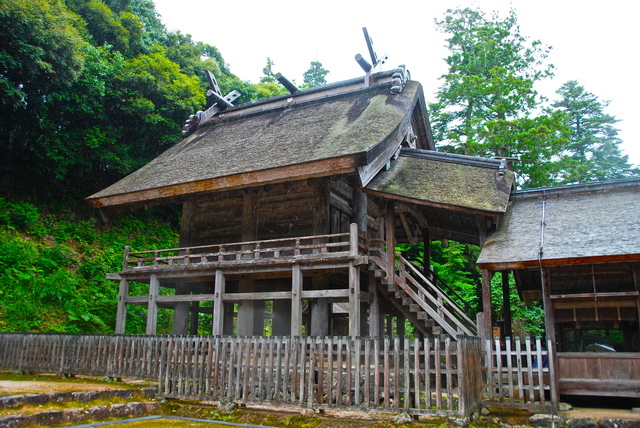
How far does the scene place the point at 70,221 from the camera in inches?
956

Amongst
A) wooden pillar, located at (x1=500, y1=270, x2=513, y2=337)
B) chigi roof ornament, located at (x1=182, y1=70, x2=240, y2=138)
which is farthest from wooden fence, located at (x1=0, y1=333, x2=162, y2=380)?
chigi roof ornament, located at (x1=182, y1=70, x2=240, y2=138)

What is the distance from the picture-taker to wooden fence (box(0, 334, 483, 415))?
7887 millimetres

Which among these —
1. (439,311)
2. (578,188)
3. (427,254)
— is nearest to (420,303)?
(439,311)

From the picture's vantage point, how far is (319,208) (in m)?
15.2

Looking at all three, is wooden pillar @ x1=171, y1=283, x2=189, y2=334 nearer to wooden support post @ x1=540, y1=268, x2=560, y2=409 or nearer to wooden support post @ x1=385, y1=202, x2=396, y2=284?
wooden support post @ x1=385, y1=202, x2=396, y2=284

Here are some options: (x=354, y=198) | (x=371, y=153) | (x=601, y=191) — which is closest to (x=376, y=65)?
(x=354, y=198)

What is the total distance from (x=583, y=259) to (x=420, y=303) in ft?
13.8

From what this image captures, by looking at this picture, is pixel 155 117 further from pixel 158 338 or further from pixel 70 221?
pixel 158 338

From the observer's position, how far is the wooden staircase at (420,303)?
12.2m

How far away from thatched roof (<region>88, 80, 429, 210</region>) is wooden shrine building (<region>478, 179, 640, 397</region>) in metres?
4.22

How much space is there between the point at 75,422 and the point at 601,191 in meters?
12.4

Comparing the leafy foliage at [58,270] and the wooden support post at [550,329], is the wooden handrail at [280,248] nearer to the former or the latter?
the leafy foliage at [58,270]

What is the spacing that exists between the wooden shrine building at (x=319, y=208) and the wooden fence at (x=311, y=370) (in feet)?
11.8

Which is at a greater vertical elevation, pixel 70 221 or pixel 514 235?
pixel 70 221
